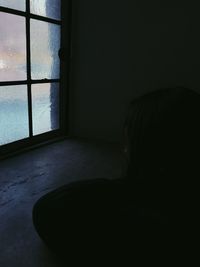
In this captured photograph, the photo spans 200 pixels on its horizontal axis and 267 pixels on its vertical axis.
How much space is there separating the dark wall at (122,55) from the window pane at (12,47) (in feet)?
1.98

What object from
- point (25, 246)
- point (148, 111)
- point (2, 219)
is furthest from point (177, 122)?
point (2, 219)

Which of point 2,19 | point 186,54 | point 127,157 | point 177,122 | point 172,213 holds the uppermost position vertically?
point 2,19

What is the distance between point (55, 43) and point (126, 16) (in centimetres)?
68

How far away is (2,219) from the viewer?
4.60 feet

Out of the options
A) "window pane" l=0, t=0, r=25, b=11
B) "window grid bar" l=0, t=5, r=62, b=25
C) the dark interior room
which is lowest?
the dark interior room

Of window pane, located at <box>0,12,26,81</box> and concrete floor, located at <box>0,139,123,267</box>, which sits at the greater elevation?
window pane, located at <box>0,12,26,81</box>

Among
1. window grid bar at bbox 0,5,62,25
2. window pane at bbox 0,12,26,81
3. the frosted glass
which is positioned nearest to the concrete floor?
the frosted glass

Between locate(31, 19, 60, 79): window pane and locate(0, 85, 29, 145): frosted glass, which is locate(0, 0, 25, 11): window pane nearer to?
locate(31, 19, 60, 79): window pane

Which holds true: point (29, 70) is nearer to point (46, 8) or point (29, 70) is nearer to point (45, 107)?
point (45, 107)

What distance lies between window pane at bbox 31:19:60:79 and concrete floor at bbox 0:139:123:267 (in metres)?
0.66

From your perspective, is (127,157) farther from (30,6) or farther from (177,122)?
(30,6)

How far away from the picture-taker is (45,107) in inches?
101

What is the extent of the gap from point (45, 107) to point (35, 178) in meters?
0.87

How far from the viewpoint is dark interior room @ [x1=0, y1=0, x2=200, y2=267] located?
1133mm
